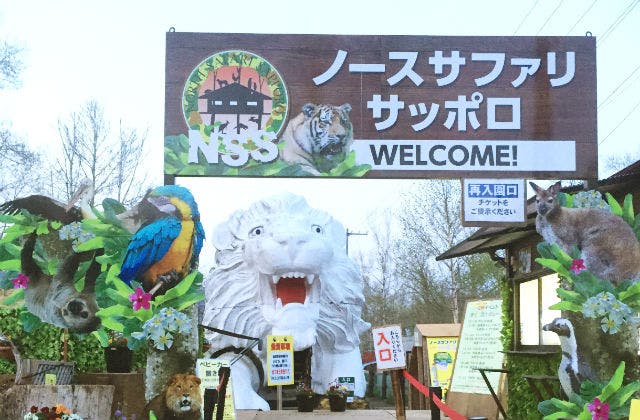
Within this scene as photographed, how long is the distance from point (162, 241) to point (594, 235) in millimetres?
4065

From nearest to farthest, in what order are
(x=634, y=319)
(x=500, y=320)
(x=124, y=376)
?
(x=634, y=319) < (x=124, y=376) < (x=500, y=320)

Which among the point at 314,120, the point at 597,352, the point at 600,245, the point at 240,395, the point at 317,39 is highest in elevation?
the point at 317,39

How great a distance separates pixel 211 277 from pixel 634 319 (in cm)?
1108

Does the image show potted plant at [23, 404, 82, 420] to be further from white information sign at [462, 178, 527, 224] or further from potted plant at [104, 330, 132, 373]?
white information sign at [462, 178, 527, 224]

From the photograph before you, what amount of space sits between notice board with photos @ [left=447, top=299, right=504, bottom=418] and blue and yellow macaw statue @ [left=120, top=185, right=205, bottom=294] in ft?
17.5

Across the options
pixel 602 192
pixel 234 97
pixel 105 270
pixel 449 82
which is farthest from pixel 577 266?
pixel 105 270

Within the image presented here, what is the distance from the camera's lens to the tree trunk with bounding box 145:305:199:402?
324 inches

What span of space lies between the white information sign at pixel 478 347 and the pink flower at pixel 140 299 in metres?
5.50

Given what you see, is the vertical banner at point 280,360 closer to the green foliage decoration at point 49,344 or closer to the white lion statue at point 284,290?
the white lion statue at point 284,290

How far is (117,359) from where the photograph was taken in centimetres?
955

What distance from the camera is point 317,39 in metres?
8.59

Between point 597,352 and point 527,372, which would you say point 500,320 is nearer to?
point 527,372

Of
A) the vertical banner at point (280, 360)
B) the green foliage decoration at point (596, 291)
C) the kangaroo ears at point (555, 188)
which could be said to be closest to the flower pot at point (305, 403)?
the vertical banner at point (280, 360)

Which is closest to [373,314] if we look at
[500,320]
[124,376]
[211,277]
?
[211,277]
